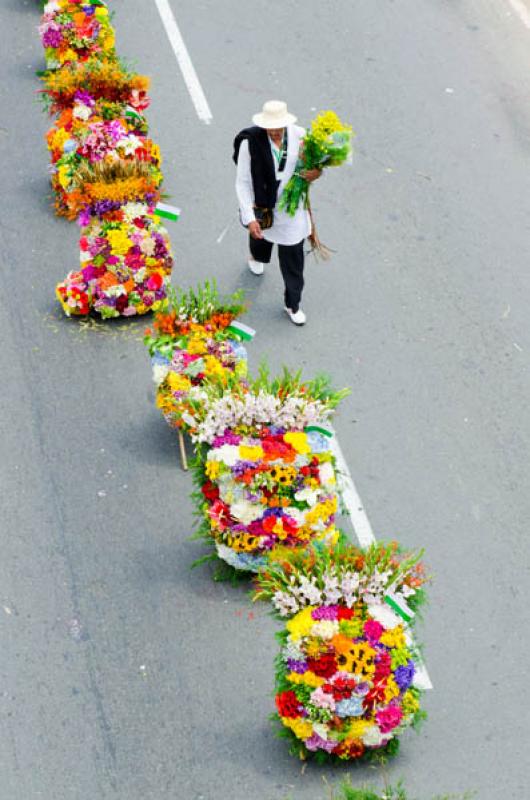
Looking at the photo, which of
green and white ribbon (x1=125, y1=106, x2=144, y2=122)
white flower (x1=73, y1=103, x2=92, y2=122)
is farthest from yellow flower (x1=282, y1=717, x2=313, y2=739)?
A: white flower (x1=73, y1=103, x2=92, y2=122)

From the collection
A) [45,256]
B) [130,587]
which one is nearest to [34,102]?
[45,256]

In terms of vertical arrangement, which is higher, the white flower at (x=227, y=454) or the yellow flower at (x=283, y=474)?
the yellow flower at (x=283, y=474)

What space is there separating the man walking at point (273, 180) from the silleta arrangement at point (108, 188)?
0.64m

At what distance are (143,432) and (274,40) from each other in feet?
21.5

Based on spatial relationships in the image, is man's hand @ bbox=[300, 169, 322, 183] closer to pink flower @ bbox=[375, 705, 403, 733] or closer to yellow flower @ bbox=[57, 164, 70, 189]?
yellow flower @ bbox=[57, 164, 70, 189]

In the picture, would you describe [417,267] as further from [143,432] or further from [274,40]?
[274,40]

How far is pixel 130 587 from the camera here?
795 centimetres

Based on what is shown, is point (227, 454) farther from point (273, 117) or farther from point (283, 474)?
point (273, 117)

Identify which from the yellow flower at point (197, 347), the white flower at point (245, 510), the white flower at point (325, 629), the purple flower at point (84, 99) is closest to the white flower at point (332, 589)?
the white flower at point (325, 629)

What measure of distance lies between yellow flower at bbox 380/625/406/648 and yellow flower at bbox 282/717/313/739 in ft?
2.06

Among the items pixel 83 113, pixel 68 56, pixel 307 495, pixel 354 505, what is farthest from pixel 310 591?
pixel 68 56

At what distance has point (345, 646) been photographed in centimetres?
648

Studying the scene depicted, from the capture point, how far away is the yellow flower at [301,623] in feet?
21.3

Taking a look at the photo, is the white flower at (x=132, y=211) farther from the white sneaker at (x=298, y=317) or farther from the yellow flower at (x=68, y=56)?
the yellow flower at (x=68, y=56)
